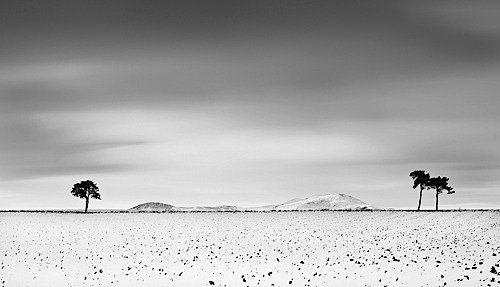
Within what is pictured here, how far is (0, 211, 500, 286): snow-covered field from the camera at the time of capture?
1667 inches

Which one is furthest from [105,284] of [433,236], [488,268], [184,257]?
[433,236]

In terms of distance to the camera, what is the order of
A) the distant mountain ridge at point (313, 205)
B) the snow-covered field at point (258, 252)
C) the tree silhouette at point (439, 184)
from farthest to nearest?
the distant mountain ridge at point (313, 205), the tree silhouette at point (439, 184), the snow-covered field at point (258, 252)

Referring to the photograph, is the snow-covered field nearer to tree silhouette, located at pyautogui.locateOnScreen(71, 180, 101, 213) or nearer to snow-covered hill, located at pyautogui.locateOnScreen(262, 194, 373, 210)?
tree silhouette, located at pyautogui.locateOnScreen(71, 180, 101, 213)

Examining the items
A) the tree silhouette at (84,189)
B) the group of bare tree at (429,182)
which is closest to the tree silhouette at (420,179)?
the group of bare tree at (429,182)

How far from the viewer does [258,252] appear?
169ft

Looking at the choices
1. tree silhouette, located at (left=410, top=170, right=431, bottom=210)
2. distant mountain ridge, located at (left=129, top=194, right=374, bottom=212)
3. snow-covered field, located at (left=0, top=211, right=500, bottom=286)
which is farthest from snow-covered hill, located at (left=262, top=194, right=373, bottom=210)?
snow-covered field, located at (left=0, top=211, right=500, bottom=286)

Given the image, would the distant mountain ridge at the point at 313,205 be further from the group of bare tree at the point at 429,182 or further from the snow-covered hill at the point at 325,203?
the group of bare tree at the point at 429,182

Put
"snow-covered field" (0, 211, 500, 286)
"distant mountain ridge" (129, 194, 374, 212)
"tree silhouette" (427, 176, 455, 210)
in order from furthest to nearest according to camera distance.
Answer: "distant mountain ridge" (129, 194, 374, 212) → "tree silhouette" (427, 176, 455, 210) → "snow-covered field" (0, 211, 500, 286)

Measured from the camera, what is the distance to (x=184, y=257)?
49906mm

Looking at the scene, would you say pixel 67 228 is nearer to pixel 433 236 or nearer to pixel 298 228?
pixel 298 228

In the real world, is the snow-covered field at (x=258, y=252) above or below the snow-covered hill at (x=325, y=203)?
below

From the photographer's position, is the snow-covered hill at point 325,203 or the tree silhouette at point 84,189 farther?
the snow-covered hill at point 325,203

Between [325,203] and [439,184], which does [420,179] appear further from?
[325,203]

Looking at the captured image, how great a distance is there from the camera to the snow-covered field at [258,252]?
42344 millimetres
